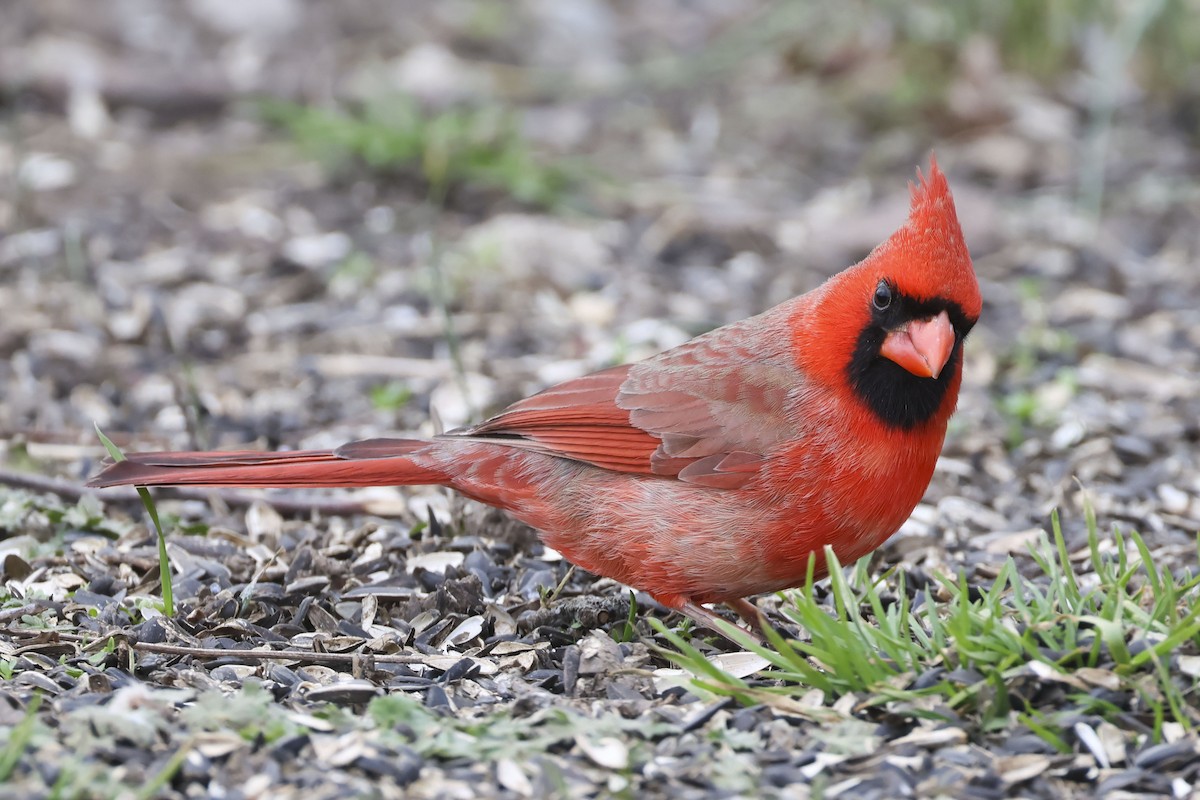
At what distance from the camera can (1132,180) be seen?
22.8ft

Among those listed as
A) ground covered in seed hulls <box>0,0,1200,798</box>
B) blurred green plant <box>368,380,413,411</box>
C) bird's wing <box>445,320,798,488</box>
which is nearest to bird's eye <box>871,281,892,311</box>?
bird's wing <box>445,320,798,488</box>

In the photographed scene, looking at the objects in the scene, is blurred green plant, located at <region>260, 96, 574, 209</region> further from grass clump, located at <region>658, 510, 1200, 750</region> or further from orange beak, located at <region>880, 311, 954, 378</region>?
grass clump, located at <region>658, 510, 1200, 750</region>

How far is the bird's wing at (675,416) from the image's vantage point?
3.40 meters

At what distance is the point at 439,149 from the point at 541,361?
168cm

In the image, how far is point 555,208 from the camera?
6562 mm

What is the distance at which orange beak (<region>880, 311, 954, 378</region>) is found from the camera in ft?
10.3

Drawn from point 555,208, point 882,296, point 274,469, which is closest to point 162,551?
point 274,469

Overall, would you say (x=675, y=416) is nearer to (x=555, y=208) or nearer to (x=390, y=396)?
(x=390, y=396)

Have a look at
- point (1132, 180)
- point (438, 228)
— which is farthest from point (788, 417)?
point (1132, 180)

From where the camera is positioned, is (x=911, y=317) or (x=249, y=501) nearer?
(x=911, y=317)

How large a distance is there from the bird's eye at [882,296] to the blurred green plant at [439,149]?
3409 mm

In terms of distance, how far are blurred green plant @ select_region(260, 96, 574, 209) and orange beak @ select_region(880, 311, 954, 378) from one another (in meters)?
3.49

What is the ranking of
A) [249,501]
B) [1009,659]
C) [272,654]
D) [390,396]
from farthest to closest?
[390,396] < [249,501] < [272,654] < [1009,659]

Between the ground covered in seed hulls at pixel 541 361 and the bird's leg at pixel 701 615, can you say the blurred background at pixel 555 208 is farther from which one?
the bird's leg at pixel 701 615
